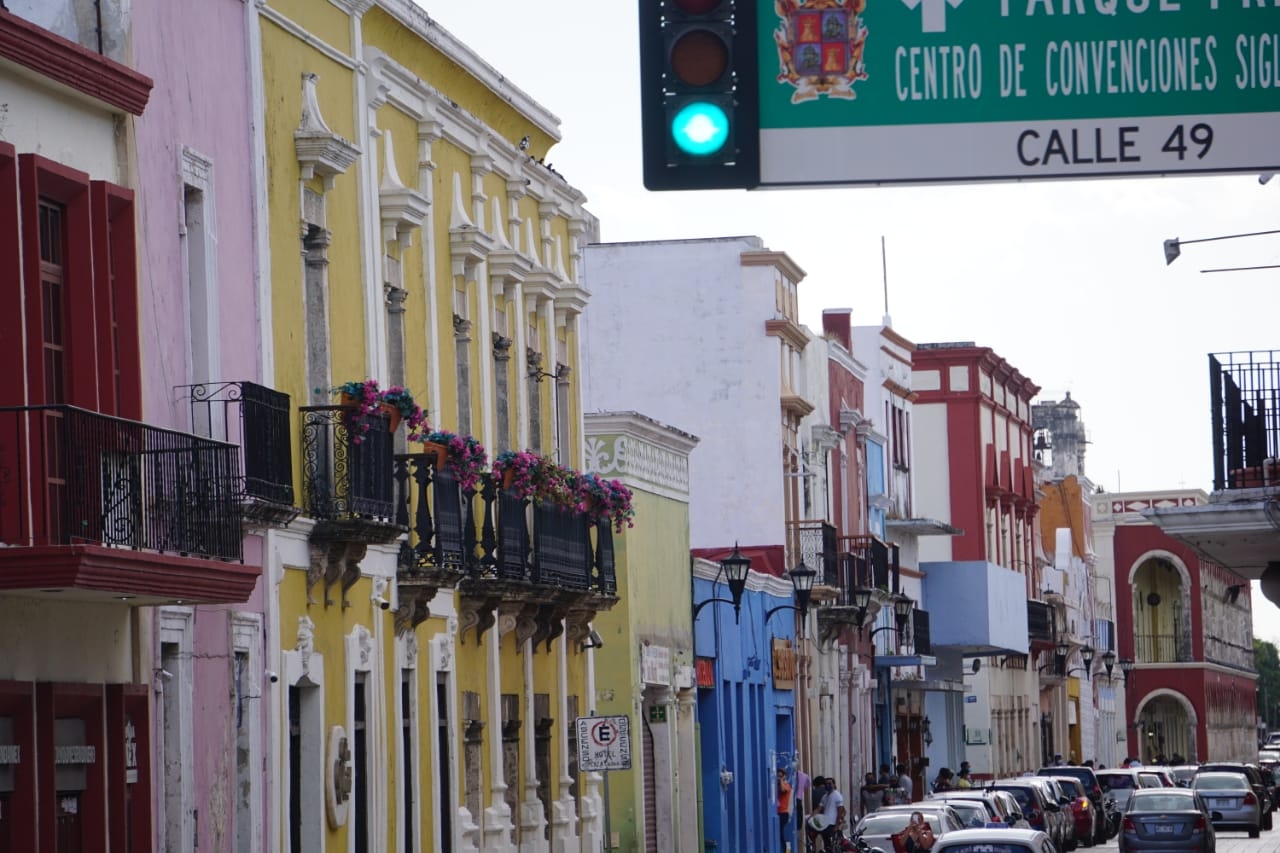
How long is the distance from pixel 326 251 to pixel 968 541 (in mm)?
46509

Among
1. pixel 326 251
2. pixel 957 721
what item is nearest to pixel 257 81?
pixel 326 251

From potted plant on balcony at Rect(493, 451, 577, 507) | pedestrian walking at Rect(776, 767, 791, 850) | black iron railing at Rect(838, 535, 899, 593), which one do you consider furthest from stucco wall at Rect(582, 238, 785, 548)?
potted plant on balcony at Rect(493, 451, 577, 507)

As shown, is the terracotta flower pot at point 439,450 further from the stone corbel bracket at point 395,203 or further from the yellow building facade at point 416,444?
the stone corbel bracket at point 395,203

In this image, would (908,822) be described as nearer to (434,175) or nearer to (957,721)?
(434,175)

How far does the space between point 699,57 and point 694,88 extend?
121mm

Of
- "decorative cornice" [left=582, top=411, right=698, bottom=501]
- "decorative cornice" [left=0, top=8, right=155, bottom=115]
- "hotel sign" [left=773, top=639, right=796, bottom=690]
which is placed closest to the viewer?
"decorative cornice" [left=0, top=8, right=155, bottom=115]

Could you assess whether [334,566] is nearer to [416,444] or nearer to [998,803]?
[416,444]

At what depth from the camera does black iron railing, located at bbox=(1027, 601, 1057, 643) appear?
238 feet

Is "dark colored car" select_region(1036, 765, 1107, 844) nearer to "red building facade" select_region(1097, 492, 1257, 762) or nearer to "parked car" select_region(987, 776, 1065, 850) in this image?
"parked car" select_region(987, 776, 1065, 850)

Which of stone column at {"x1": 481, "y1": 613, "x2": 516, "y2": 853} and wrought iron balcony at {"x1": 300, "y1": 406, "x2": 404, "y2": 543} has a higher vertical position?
wrought iron balcony at {"x1": 300, "y1": 406, "x2": 404, "y2": 543}

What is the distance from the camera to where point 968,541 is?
225 ft

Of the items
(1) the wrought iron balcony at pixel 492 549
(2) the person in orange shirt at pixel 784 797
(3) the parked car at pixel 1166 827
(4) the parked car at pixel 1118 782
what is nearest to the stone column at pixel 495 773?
(1) the wrought iron balcony at pixel 492 549

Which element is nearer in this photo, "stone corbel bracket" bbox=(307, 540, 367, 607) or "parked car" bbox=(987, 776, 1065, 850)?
"stone corbel bracket" bbox=(307, 540, 367, 607)

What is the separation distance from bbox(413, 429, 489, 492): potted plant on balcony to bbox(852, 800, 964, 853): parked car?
736 centimetres
